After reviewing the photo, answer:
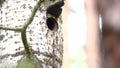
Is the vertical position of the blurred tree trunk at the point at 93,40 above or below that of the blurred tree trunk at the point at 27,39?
above

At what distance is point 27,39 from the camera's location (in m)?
0.67

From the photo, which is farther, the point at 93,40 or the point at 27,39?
the point at 27,39

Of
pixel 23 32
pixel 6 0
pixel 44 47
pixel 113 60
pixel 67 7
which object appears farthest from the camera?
pixel 67 7

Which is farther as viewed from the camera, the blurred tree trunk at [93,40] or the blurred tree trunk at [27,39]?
the blurred tree trunk at [27,39]

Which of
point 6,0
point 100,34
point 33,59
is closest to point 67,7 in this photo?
point 6,0

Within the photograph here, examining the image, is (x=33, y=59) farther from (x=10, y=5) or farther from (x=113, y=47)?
(x=113, y=47)

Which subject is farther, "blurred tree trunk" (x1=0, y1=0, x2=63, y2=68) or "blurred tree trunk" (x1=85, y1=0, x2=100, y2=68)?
"blurred tree trunk" (x1=0, y1=0, x2=63, y2=68)

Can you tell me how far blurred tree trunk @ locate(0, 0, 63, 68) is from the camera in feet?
2.08

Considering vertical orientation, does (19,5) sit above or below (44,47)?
above

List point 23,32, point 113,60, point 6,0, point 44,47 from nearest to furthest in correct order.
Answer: point 113,60 < point 23,32 < point 44,47 < point 6,0

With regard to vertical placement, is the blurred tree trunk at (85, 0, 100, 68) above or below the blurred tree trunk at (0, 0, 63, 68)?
above

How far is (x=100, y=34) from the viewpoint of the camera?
0.17 metres

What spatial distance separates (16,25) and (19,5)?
0.08 metres

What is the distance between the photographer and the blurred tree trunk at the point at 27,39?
634mm
